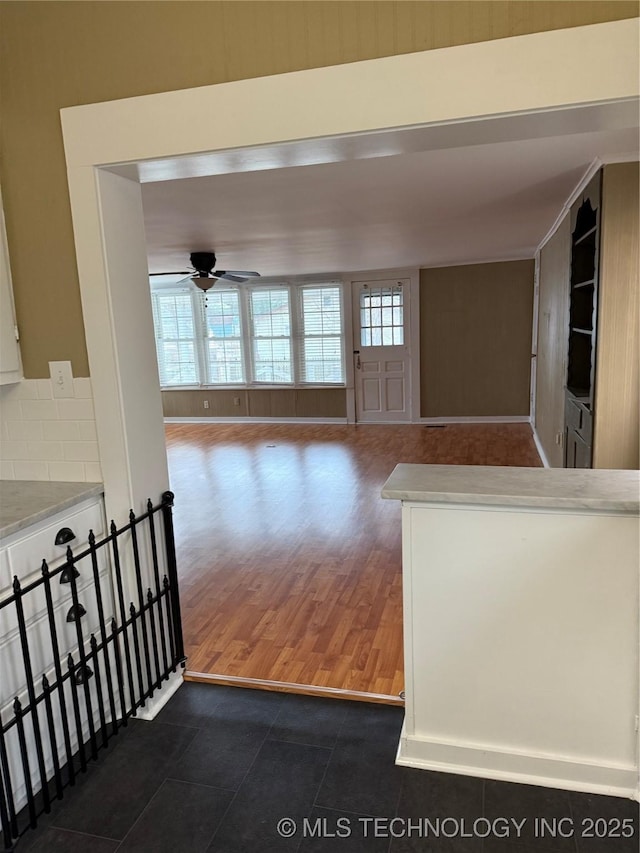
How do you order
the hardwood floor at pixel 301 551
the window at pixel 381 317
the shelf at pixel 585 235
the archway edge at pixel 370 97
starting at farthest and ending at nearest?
the window at pixel 381 317 → the shelf at pixel 585 235 → the hardwood floor at pixel 301 551 → the archway edge at pixel 370 97

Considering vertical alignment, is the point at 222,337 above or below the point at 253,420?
above

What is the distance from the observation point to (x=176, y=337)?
30.0 ft

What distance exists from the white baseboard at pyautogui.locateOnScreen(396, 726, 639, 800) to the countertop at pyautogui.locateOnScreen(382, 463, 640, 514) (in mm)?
802

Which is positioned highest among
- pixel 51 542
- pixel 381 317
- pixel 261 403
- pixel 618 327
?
pixel 381 317

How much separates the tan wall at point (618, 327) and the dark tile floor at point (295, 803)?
78.3 inches

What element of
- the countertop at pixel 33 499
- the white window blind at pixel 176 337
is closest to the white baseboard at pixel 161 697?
the countertop at pixel 33 499

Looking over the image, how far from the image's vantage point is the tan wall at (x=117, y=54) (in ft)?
4.83

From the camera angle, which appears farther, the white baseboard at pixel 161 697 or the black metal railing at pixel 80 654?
the white baseboard at pixel 161 697

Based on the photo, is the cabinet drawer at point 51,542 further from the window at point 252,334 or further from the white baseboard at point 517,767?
the window at point 252,334

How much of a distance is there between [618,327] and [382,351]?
538 cm

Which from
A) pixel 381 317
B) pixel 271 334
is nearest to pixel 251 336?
Result: pixel 271 334

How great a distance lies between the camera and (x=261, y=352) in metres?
8.85

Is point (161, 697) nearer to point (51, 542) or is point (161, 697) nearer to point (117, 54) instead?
point (51, 542)

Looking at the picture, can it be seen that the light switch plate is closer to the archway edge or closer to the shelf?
the archway edge
